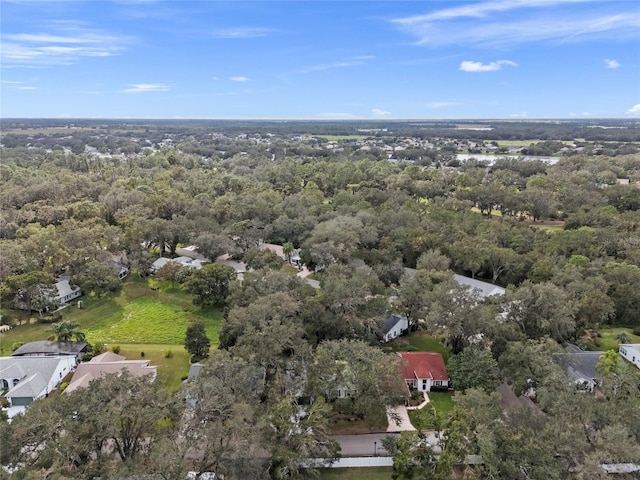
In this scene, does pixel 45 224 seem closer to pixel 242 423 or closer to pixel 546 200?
pixel 242 423

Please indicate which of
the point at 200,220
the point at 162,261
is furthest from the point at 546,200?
the point at 162,261

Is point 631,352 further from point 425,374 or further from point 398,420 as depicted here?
point 398,420

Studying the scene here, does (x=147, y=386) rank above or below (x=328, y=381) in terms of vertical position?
above

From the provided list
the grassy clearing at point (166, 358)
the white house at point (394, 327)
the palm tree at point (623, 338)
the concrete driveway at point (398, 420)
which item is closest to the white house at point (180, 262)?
the grassy clearing at point (166, 358)

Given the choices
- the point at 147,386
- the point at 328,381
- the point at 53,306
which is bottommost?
the point at 53,306

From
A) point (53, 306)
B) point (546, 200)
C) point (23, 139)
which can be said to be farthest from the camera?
point (23, 139)

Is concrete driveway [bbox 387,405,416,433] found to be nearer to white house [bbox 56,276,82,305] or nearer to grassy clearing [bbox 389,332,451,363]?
grassy clearing [bbox 389,332,451,363]
